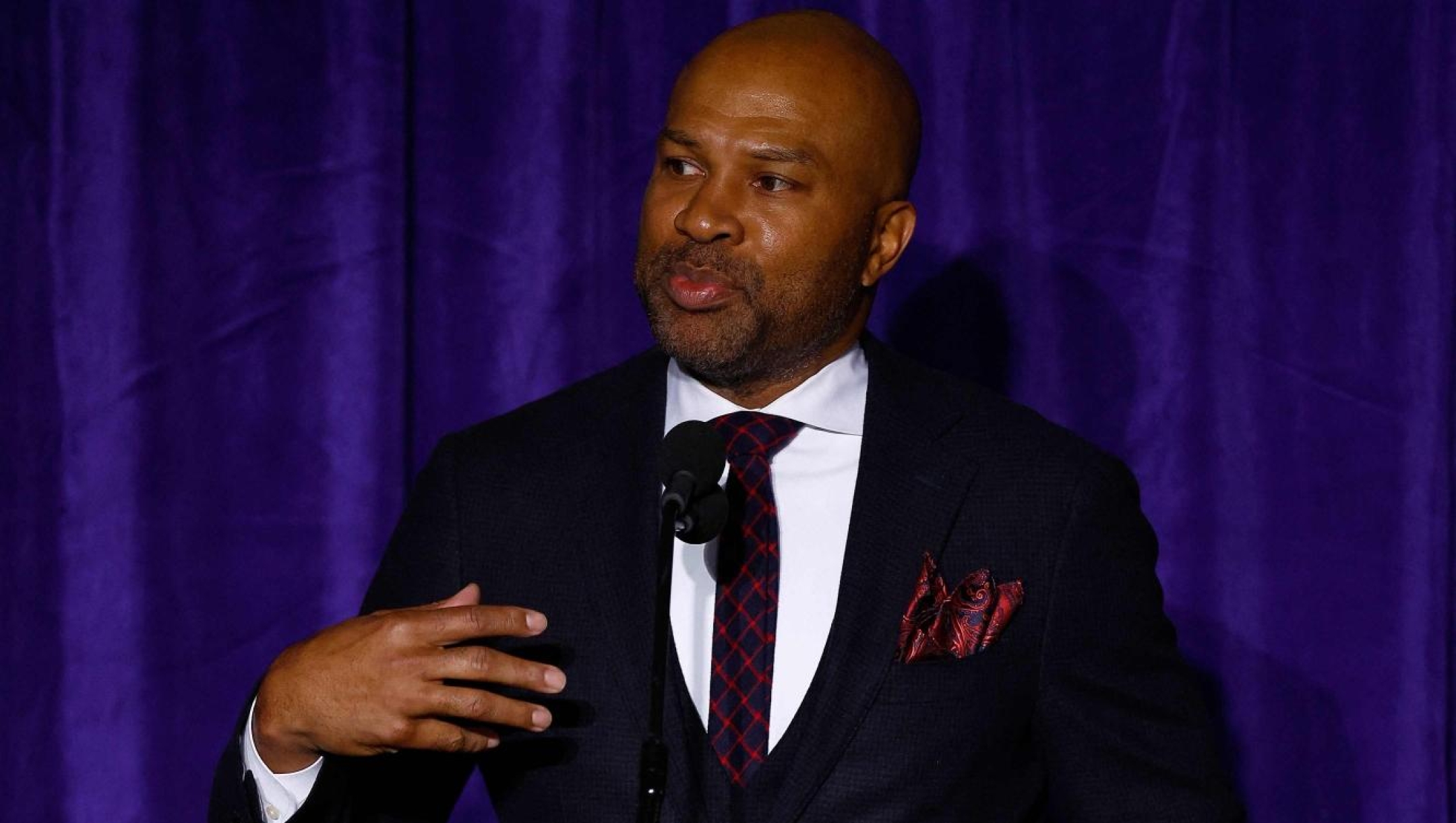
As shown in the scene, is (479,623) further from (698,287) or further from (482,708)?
(698,287)

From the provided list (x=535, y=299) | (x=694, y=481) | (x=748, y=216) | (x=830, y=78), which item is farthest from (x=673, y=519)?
(x=535, y=299)

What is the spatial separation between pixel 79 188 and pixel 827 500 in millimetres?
1285

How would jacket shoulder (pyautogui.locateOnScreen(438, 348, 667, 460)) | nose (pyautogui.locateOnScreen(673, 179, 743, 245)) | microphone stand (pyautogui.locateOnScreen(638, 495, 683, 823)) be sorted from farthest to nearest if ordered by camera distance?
jacket shoulder (pyautogui.locateOnScreen(438, 348, 667, 460)), nose (pyautogui.locateOnScreen(673, 179, 743, 245)), microphone stand (pyautogui.locateOnScreen(638, 495, 683, 823))

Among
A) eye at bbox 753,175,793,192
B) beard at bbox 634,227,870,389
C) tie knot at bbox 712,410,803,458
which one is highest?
eye at bbox 753,175,793,192

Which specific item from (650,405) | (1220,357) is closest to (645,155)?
(650,405)

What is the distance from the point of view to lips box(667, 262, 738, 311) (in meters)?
1.73

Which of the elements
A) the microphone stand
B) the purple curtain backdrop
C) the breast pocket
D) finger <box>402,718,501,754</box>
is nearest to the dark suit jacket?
the breast pocket

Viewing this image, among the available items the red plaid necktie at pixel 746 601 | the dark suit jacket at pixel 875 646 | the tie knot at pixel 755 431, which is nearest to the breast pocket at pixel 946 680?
the dark suit jacket at pixel 875 646

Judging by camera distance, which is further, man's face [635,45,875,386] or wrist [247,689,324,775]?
man's face [635,45,875,386]

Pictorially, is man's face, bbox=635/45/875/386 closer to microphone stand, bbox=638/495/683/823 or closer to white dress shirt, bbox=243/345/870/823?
white dress shirt, bbox=243/345/870/823

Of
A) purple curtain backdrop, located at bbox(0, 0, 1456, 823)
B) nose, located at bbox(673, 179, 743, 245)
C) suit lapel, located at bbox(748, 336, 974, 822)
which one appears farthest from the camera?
purple curtain backdrop, located at bbox(0, 0, 1456, 823)

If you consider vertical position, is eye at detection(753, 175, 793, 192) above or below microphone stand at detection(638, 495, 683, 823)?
above

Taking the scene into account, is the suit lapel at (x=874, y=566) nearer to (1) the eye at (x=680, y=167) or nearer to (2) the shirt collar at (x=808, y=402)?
(2) the shirt collar at (x=808, y=402)

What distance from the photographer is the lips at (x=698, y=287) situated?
68.3 inches
